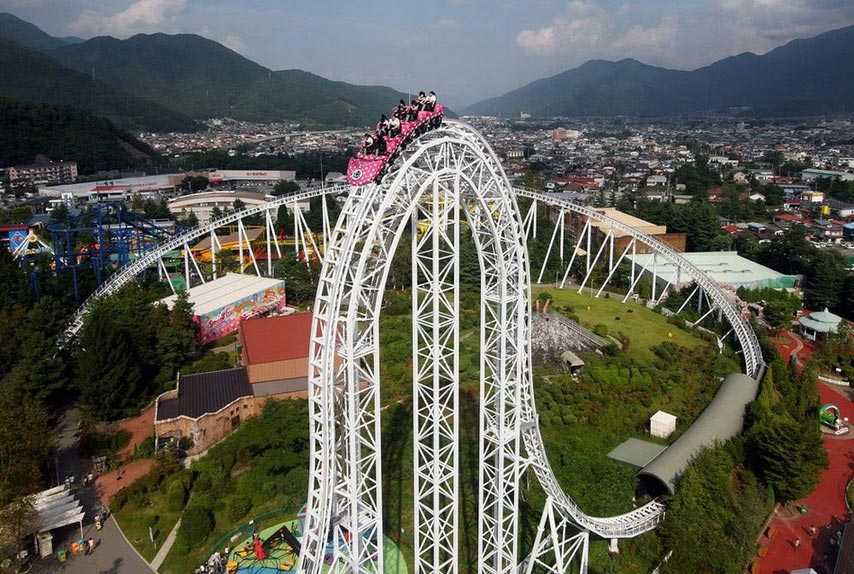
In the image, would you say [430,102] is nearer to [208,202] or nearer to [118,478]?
[118,478]

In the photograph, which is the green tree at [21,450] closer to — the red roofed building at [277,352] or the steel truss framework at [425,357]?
the red roofed building at [277,352]

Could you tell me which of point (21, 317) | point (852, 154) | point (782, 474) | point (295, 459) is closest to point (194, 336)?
point (21, 317)

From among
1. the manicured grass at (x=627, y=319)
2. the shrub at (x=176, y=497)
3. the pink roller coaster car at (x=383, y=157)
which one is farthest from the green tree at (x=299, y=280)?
the pink roller coaster car at (x=383, y=157)

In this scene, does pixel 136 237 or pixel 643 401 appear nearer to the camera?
pixel 643 401

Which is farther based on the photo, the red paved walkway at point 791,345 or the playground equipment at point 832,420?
the red paved walkway at point 791,345

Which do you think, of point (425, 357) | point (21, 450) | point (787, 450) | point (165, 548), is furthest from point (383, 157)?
point (787, 450)

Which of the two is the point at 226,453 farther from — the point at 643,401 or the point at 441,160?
the point at 643,401
